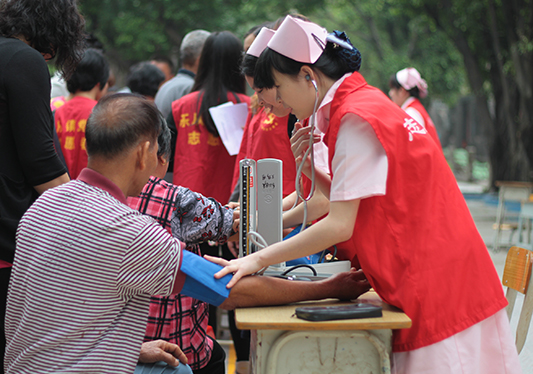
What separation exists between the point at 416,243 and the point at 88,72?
2734mm

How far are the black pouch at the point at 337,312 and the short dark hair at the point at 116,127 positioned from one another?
0.68 m

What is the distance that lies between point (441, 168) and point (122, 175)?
0.94 metres

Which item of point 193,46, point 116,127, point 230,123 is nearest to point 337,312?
point 116,127

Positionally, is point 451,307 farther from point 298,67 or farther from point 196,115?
point 196,115

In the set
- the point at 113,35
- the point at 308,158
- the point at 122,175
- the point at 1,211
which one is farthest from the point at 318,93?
the point at 113,35

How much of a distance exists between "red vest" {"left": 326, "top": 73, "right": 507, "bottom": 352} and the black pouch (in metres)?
0.11

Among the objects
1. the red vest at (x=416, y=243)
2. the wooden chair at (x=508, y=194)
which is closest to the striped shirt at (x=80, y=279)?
the red vest at (x=416, y=243)

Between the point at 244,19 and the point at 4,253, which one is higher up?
the point at 244,19

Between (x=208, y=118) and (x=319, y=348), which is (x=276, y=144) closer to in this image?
(x=208, y=118)

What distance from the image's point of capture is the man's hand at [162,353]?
1.81 metres

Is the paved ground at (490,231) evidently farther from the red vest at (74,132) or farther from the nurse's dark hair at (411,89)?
the nurse's dark hair at (411,89)

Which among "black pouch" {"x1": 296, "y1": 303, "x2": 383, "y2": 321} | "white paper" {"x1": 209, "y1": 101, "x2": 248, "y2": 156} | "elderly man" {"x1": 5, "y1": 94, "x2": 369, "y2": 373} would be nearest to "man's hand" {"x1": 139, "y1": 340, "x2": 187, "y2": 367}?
"elderly man" {"x1": 5, "y1": 94, "x2": 369, "y2": 373}

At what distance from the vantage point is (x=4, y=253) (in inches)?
76.7

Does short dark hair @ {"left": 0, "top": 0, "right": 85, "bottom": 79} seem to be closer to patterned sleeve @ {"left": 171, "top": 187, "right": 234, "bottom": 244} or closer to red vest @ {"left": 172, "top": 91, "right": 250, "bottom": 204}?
patterned sleeve @ {"left": 171, "top": 187, "right": 234, "bottom": 244}
